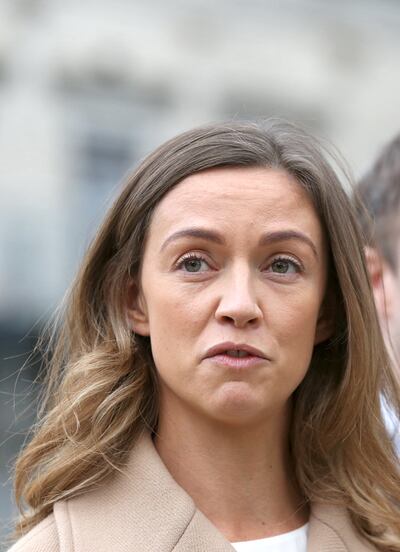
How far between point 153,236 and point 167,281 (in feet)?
0.49

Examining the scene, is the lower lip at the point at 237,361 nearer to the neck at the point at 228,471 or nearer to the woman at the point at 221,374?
the woman at the point at 221,374

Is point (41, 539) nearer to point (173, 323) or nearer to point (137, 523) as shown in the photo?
point (137, 523)

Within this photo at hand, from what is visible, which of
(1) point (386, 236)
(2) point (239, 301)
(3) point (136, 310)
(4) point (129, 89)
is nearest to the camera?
(2) point (239, 301)

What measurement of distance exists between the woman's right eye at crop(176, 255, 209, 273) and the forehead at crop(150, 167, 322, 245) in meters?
0.08

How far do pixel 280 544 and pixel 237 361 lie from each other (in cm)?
48

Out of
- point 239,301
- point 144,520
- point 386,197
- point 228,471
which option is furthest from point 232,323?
point 386,197

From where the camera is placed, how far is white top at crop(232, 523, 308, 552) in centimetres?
303

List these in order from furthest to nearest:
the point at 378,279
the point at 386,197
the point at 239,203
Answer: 1. the point at 386,197
2. the point at 378,279
3. the point at 239,203

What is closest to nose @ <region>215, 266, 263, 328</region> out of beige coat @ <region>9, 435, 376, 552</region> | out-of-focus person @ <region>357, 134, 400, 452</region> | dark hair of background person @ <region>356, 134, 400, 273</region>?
beige coat @ <region>9, 435, 376, 552</region>

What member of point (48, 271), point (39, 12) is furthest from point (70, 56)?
point (48, 271)

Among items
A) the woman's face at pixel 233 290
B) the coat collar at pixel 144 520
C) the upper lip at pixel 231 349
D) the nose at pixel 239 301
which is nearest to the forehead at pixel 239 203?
the woman's face at pixel 233 290

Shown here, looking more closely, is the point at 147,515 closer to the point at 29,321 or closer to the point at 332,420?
the point at 332,420

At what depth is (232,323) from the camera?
9.59 feet

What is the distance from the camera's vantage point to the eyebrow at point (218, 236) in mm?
2990
